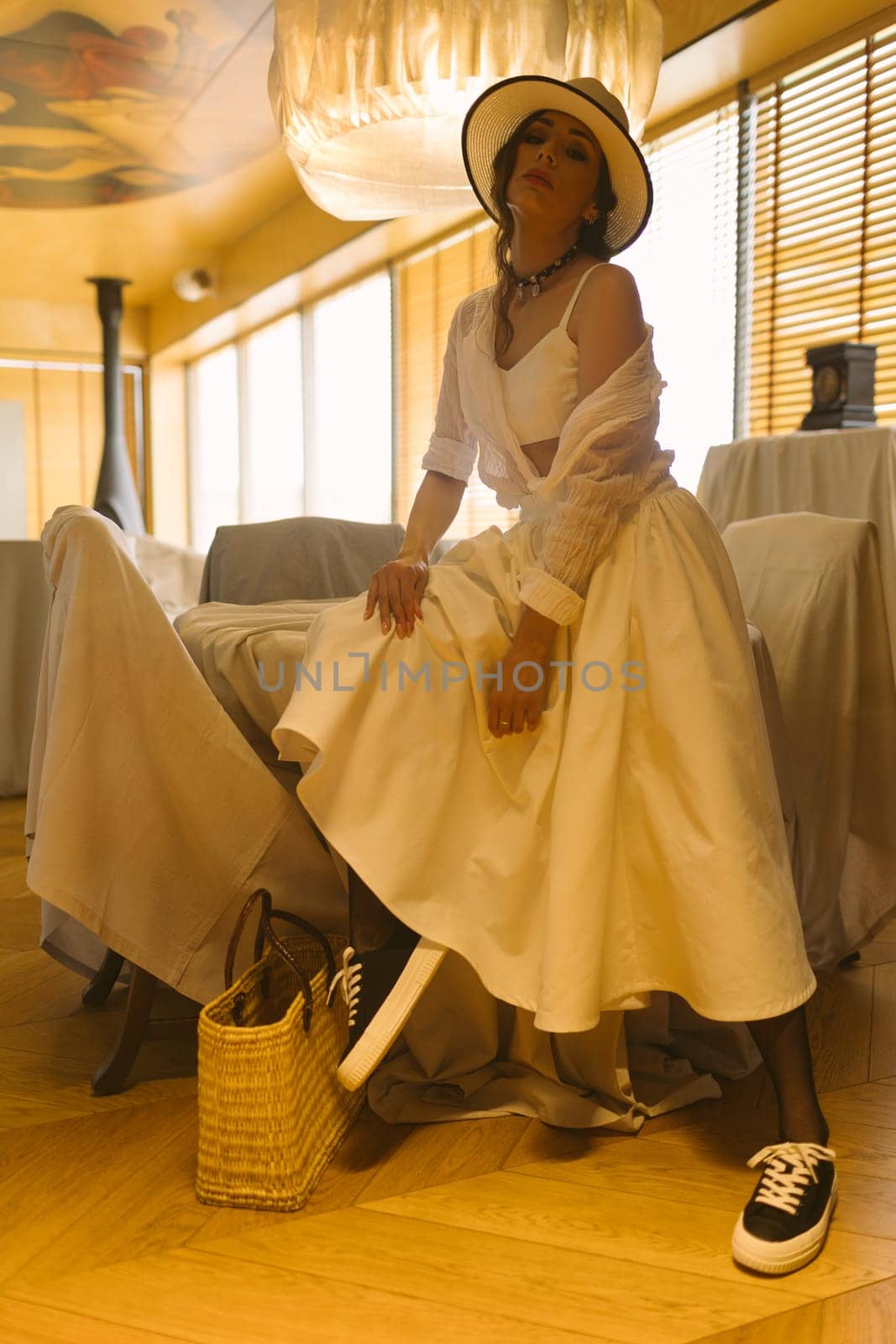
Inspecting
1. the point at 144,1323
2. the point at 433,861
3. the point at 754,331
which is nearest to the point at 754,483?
the point at 754,331

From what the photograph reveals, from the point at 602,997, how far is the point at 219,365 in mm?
7421

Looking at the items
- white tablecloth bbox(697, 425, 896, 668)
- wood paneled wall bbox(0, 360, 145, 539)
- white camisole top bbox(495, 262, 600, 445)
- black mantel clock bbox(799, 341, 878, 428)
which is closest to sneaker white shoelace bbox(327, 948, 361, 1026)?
white camisole top bbox(495, 262, 600, 445)

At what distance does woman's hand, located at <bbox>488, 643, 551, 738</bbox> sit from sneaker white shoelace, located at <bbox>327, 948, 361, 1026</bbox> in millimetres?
343

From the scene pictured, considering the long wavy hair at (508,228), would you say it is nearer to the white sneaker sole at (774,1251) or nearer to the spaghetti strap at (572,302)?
the spaghetti strap at (572,302)

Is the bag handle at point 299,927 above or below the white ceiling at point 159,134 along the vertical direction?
below

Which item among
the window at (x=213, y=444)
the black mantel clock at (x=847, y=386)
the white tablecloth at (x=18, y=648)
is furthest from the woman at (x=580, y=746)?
the window at (x=213, y=444)

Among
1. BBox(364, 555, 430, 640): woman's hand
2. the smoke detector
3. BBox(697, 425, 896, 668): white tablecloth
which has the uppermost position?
the smoke detector

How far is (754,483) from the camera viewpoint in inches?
116

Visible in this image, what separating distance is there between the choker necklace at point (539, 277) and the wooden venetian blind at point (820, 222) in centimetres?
180

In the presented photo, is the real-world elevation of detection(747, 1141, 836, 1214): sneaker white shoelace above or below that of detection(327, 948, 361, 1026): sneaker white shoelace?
below

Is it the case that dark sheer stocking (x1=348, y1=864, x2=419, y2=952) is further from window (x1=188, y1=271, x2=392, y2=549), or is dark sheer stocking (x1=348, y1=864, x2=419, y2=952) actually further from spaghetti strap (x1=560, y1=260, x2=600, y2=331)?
window (x1=188, y1=271, x2=392, y2=549)

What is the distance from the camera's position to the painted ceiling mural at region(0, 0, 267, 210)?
4.16 meters

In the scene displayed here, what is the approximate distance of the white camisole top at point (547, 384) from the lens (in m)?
1.49

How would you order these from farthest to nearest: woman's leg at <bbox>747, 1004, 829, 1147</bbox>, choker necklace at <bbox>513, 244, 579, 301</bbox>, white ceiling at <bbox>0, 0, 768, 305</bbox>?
white ceiling at <bbox>0, 0, 768, 305</bbox> → choker necklace at <bbox>513, 244, 579, 301</bbox> → woman's leg at <bbox>747, 1004, 829, 1147</bbox>
